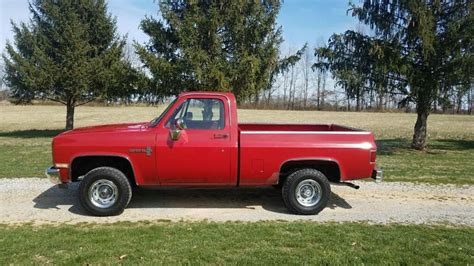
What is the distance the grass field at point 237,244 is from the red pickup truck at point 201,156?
30.4 inches

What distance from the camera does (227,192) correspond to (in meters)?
8.48

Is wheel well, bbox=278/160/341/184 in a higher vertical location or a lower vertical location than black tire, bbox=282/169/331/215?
higher

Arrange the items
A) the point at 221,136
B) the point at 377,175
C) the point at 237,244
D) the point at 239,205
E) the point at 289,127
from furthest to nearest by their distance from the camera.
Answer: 1. the point at 289,127
2. the point at 239,205
3. the point at 377,175
4. the point at 221,136
5. the point at 237,244

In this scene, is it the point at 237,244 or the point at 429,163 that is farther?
the point at 429,163

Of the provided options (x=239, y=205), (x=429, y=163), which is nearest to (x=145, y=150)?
(x=239, y=205)

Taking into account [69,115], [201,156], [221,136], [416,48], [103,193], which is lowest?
[103,193]

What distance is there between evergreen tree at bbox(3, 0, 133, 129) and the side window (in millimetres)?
16744

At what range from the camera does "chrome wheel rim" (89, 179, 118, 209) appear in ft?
22.2

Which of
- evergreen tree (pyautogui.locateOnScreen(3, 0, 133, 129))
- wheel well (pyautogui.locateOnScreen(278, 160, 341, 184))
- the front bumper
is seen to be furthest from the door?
evergreen tree (pyautogui.locateOnScreen(3, 0, 133, 129))

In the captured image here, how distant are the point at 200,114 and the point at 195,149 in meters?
0.62

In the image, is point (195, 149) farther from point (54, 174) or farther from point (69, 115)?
point (69, 115)

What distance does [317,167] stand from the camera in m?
7.38

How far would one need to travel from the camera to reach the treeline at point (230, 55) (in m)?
16.1

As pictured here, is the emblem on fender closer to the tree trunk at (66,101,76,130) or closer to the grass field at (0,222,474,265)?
the grass field at (0,222,474,265)
